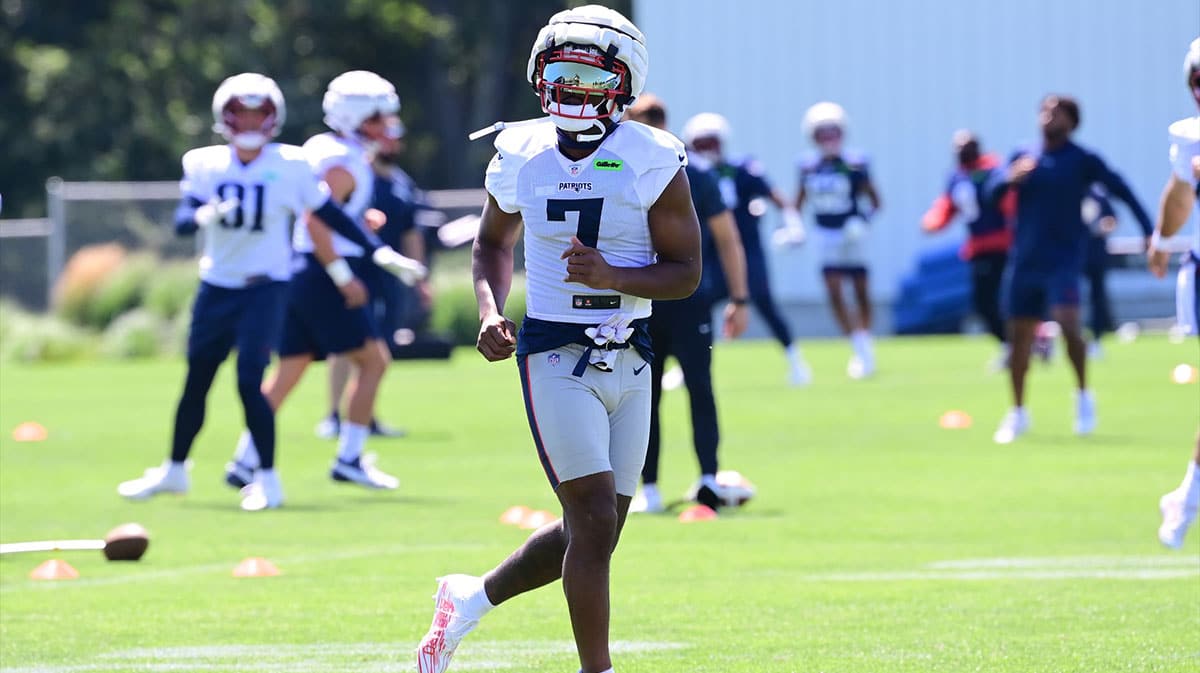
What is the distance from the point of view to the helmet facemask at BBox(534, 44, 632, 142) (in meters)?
6.09

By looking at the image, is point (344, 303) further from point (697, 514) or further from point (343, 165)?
point (697, 514)

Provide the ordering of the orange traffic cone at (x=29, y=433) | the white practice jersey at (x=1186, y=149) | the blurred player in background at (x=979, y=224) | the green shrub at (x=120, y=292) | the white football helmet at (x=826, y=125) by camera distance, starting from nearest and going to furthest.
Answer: the white practice jersey at (x=1186, y=149) < the orange traffic cone at (x=29, y=433) < the blurred player in background at (x=979, y=224) < the white football helmet at (x=826, y=125) < the green shrub at (x=120, y=292)

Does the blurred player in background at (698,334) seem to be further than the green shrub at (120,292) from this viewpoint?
No

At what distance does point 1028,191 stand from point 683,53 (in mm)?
22454

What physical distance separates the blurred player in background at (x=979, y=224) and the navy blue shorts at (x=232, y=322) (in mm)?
8713

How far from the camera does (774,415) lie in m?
17.0

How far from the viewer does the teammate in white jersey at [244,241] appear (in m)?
11.3

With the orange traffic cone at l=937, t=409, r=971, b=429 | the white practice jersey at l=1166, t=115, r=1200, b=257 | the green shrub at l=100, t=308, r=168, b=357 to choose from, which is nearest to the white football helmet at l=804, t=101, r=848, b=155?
the orange traffic cone at l=937, t=409, r=971, b=429

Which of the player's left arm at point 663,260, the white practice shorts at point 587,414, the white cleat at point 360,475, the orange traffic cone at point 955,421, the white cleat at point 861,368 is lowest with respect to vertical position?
the white cleat at point 861,368

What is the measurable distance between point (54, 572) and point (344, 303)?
12.7 ft

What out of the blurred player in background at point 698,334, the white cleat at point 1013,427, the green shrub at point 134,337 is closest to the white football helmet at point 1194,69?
the blurred player in background at point 698,334

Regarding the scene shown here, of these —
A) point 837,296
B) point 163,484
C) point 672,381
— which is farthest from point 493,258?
point 837,296

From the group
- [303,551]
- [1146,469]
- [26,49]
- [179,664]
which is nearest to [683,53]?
[26,49]

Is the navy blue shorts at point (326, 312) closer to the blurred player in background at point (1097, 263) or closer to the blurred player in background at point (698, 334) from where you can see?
the blurred player in background at point (698, 334)
